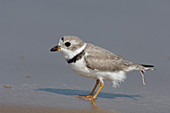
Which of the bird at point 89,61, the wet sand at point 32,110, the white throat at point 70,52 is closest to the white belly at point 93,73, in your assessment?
the bird at point 89,61

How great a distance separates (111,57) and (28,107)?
2.40 m

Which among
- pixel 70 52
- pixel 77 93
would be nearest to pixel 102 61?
pixel 70 52

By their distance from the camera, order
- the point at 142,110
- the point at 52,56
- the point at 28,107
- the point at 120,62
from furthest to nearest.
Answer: the point at 52,56
the point at 120,62
the point at 142,110
the point at 28,107

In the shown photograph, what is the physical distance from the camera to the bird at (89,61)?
25.3 ft

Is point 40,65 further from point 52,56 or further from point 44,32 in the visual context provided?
point 44,32

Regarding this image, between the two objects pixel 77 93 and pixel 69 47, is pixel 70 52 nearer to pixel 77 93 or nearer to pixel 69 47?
pixel 69 47

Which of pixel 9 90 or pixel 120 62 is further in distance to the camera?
pixel 120 62

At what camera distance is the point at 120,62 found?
8.23 meters

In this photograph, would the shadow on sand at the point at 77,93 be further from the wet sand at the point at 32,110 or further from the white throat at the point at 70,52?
the wet sand at the point at 32,110

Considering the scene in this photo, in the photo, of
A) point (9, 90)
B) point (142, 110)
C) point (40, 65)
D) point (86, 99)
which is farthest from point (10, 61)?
point (142, 110)

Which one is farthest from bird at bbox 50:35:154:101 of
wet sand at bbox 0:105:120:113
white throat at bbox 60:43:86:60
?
wet sand at bbox 0:105:120:113

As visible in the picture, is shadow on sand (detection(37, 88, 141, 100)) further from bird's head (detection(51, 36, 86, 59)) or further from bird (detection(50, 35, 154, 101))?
bird's head (detection(51, 36, 86, 59))

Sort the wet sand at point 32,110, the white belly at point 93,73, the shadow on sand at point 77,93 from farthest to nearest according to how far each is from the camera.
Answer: the shadow on sand at point 77,93, the white belly at point 93,73, the wet sand at point 32,110

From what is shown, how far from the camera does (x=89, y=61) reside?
770 cm
